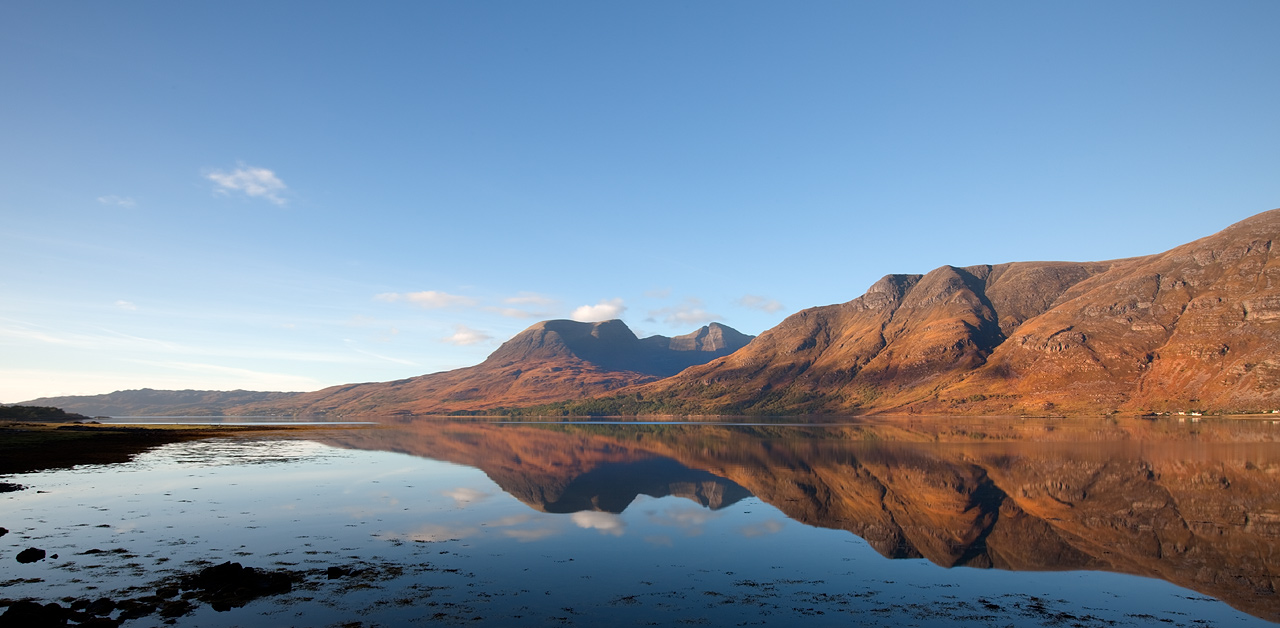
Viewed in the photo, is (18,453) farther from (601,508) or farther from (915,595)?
(915,595)

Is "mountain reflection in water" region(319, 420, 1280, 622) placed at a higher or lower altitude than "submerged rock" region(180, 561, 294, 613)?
lower

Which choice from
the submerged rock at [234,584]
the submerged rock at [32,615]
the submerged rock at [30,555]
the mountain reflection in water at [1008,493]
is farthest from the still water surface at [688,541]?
the submerged rock at [32,615]

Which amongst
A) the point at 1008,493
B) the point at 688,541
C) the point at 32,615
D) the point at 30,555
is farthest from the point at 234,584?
the point at 1008,493

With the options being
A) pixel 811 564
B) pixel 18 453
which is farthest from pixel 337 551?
pixel 18 453

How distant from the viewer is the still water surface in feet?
70.0

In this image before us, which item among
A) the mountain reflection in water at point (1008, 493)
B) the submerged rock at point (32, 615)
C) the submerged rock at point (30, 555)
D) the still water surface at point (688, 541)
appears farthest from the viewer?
the mountain reflection in water at point (1008, 493)

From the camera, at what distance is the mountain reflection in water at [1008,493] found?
2902cm

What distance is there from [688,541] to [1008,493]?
100ft

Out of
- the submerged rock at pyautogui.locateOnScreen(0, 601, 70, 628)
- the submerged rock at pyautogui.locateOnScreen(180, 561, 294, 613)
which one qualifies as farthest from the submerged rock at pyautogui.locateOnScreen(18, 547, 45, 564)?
the submerged rock at pyautogui.locateOnScreen(0, 601, 70, 628)

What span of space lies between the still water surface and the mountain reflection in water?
25 centimetres

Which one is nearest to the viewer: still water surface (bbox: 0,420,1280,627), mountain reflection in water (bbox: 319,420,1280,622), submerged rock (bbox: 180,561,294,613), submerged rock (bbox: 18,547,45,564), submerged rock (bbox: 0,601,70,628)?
submerged rock (bbox: 0,601,70,628)

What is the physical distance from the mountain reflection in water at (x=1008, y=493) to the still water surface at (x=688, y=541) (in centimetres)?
25

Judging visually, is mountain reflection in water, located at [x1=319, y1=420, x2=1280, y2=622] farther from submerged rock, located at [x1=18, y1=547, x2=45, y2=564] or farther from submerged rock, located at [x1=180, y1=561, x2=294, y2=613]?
submerged rock, located at [x1=18, y1=547, x2=45, y2=564]

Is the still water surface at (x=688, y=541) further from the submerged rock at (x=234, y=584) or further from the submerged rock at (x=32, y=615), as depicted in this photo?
the submerged rock at (x=32, y=615)
